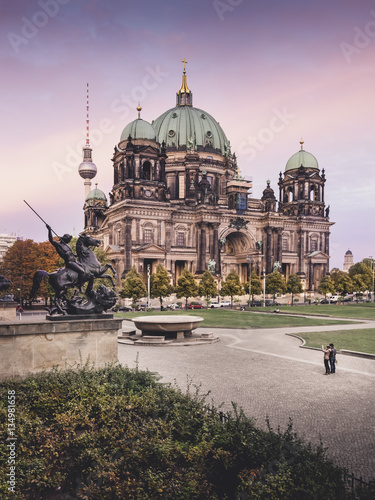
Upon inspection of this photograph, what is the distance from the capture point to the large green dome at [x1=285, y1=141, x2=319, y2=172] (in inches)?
4195

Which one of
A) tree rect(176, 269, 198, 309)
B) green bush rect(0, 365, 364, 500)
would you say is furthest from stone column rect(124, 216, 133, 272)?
green bush rect(0, 365, 364, 500)

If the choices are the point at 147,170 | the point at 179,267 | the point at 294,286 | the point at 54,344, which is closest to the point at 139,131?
the point at 147,170

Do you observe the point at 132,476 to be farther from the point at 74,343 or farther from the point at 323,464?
the point at 74,343

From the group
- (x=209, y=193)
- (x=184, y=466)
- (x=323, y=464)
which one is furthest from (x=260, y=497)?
(x=209, y=193)

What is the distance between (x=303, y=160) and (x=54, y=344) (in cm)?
10206

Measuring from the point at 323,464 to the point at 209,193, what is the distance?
87453 millimetres

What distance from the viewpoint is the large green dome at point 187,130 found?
3991 inches

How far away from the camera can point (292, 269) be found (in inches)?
4028

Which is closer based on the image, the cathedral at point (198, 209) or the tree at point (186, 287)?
the tree at point (186, 287)

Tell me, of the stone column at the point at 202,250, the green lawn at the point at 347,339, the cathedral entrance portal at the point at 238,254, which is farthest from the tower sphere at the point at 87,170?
the green lawn at the point at 347,339

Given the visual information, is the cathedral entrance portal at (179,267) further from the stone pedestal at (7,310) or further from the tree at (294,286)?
the stone pedestal at (7,310)

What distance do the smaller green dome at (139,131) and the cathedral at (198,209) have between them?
0.71ft

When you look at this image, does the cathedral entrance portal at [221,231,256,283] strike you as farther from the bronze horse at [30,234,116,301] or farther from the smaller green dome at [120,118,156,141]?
the bronze horse at [30,234,116,301]

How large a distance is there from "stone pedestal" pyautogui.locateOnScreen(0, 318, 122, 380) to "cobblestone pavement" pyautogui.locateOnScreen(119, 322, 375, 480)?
1.88m
